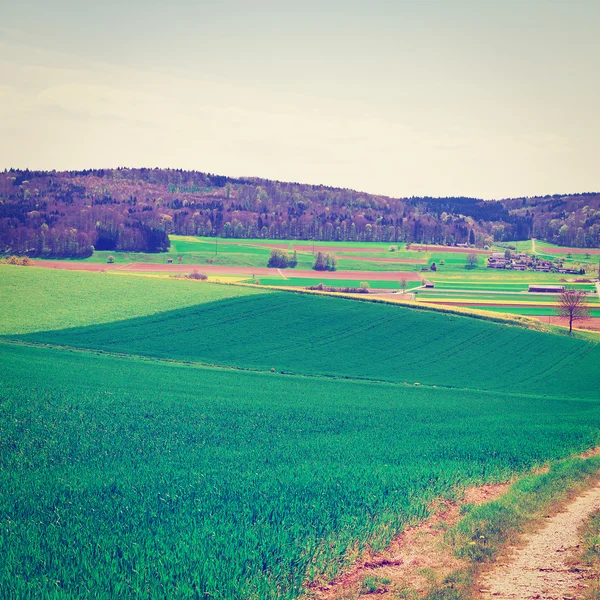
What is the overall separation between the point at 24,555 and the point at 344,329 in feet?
154

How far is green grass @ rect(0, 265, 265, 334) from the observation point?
50.8 meters

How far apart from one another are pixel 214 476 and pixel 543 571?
7.13m

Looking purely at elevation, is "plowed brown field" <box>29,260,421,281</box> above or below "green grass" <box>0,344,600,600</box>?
above

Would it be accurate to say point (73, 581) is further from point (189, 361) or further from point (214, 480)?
point (189, 361)

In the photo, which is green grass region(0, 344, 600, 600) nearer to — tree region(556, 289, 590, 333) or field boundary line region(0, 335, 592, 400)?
field boundary line region(0, 335, 592, 400)

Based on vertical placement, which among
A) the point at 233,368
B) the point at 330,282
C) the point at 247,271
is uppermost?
the point at 247,271

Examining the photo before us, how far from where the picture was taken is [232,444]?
1814 centimetres

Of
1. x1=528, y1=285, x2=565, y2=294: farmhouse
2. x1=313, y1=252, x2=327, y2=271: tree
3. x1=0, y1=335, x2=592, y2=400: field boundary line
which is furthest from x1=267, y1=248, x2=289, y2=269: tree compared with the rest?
x1=0, y1=335, x2=592, y2=400: field boundary line

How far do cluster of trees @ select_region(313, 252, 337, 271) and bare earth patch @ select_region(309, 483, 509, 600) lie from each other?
115 m

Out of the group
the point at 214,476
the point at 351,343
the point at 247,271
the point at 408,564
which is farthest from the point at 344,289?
the point at 408,564

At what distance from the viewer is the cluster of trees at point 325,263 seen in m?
128

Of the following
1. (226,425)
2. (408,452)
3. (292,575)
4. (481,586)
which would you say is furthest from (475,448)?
(292,575)

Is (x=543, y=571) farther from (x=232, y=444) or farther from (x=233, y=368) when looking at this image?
(x=233, y=368)

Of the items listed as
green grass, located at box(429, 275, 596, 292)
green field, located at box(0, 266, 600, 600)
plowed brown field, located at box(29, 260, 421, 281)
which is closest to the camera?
green field, located at box(0, 266, 600, 600)
